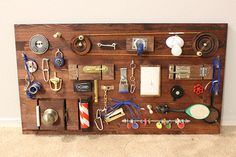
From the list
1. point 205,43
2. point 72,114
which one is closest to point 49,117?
point 72,114

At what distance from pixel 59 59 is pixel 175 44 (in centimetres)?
56

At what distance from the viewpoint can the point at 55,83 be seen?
4.22 ft

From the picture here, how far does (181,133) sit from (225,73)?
379 mm

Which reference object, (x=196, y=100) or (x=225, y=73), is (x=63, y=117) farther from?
(x=225, y=73)

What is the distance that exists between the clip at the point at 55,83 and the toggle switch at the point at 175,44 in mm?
562

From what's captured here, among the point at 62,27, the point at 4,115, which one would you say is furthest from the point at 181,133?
the point at 4,115

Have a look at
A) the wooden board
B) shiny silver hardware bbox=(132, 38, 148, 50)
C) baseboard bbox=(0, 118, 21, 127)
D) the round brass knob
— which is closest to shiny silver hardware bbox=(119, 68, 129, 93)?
the wooden board

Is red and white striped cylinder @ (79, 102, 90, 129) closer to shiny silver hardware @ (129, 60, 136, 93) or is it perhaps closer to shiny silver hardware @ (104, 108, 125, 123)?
shiny silver hardware @ (104, 108, 125, 123)

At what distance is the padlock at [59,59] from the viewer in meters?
1.25

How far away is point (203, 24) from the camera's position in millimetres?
1238

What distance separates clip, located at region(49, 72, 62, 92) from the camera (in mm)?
1283

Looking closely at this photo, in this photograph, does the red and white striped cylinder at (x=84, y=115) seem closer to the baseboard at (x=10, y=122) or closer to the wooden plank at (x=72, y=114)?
the wooden plank at (x=72, y=114)

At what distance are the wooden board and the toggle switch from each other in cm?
3

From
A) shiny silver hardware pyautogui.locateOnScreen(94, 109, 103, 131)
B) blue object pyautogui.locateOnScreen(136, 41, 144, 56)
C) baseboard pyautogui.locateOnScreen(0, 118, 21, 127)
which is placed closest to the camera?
blue object pyautogui.locateOnScreen(136, 41, 144, 56)
